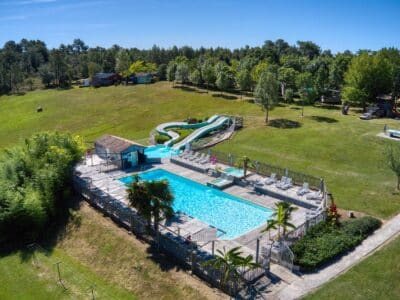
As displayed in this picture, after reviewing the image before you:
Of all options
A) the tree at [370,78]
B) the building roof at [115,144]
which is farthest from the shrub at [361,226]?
the tree at [370,78]

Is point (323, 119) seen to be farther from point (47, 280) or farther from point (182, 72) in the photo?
point (47, 280)

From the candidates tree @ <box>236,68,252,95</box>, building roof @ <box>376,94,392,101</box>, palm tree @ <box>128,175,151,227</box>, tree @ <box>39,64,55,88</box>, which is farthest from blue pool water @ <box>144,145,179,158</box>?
tree @ <box>39,64,55,88</box>

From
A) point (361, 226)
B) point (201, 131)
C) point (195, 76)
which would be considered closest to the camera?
point (361, 226)

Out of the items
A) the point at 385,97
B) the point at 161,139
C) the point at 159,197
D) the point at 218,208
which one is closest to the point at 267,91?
the point at 161,139

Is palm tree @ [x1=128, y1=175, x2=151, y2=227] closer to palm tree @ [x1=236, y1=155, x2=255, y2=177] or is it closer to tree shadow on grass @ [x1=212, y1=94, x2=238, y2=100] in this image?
palm tree @ [x1=236, y1=155, x2=255, y2=177]

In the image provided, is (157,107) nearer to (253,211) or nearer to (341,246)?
(253,211)

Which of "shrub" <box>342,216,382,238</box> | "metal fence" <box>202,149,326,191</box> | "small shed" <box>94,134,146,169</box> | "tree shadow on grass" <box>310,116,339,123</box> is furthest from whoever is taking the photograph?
"tree shadow on grass" <box>310,116,339,123</box>

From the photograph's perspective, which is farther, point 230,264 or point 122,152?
point 122,152
